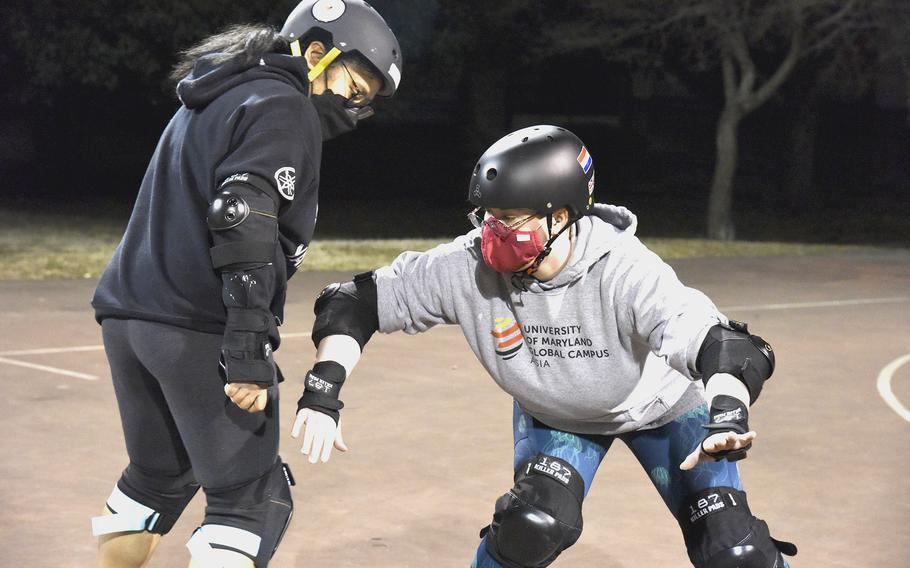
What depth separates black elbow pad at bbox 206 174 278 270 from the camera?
323 centimetres

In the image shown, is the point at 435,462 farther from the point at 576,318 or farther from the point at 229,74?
the point at 229,74

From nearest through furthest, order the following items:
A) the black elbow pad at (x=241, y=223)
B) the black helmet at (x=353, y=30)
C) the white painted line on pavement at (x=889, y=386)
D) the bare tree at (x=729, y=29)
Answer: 1. the black elbow pad at (x=241, y=223)
2. the black helmet at (x=353, y=30)
3. the white painted line on pavement at (x=889, y=386)
4. the bare tree at (x=729, y=29)

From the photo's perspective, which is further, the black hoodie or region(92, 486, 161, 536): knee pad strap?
region(92, 486, 161, 536): knee pad strap

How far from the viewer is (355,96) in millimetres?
3895

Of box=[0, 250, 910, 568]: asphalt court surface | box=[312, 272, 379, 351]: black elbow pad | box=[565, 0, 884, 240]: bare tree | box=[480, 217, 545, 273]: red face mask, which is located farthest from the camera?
box=[565, 0, 884, 240]: bare tree

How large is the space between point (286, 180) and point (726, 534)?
1.60 m

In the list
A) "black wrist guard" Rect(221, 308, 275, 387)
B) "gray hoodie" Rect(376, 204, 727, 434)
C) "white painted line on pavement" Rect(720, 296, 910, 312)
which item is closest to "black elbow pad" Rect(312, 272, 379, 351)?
"gray hoodie" Rect(376, 204, 727, 434)

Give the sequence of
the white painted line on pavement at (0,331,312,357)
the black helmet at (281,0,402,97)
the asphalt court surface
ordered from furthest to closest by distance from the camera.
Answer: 1. the white painted line on pavement at (0,331,312,357)
2. the asphalt court surface
3. the black helmet at (281,0,402,97)

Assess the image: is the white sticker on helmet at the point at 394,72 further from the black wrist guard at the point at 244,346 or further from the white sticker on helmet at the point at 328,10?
the black wrist guard at the point at 244,346

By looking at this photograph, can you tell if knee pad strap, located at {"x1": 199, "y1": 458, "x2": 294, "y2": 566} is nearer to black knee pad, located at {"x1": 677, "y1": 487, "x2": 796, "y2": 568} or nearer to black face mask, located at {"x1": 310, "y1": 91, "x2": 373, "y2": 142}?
black face mask, located at {"x1": 310, "y1": 91, "x2": 373, "y2": 142}

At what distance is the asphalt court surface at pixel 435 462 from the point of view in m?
5.14

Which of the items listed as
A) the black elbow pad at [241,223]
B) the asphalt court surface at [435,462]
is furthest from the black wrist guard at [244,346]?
the asphalt court surface at [435,462]

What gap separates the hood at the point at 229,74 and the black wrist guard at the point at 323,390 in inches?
31.5

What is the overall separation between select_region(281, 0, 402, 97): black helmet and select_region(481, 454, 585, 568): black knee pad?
4.30 ft
